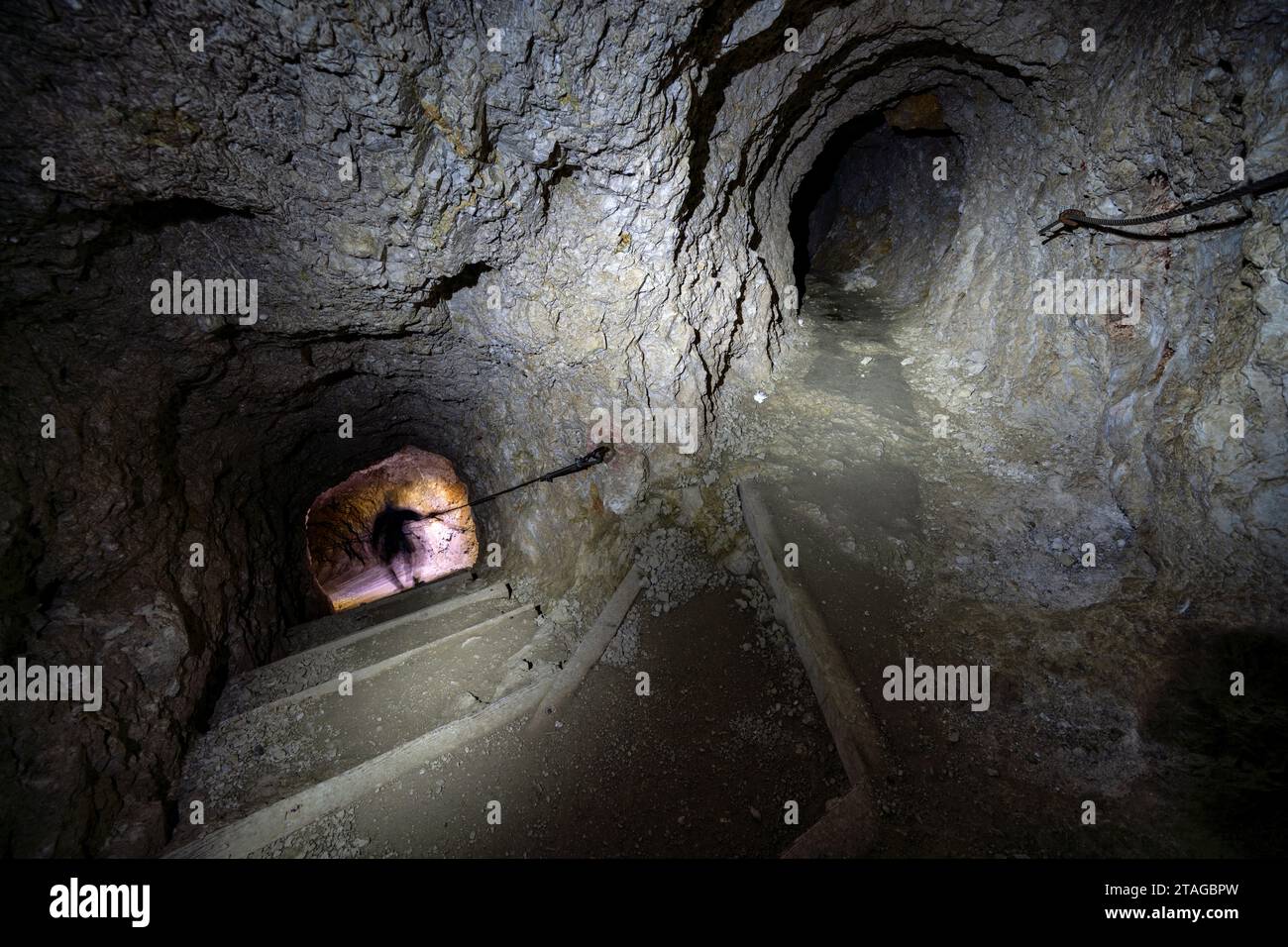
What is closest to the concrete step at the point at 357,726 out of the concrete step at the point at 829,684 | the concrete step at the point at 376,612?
the concrete step at the point at 376,612

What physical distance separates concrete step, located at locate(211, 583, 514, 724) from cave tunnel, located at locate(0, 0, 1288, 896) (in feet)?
0.20

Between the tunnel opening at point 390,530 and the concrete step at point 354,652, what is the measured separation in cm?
623

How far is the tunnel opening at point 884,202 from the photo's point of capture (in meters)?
8.88

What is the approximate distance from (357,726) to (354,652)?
1.60 metres

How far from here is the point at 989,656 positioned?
3.91 meters

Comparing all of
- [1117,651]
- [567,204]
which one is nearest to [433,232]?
[567,204]

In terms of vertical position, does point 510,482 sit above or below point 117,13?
below

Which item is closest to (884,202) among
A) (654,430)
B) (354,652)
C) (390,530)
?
(654,430)

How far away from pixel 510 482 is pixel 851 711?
6.46 m

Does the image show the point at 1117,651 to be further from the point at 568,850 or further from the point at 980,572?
the point at 568,850

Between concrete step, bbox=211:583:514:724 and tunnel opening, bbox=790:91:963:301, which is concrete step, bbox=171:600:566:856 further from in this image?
tunnel opening, bbox=790:91:963:301

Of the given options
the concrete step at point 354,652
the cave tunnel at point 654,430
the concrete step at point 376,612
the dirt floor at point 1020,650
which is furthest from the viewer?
the concrete step at point 376,612

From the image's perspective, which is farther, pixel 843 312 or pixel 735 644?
pixel 843 312

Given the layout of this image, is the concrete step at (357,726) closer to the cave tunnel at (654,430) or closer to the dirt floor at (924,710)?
the cave tunnel at (654,430)
